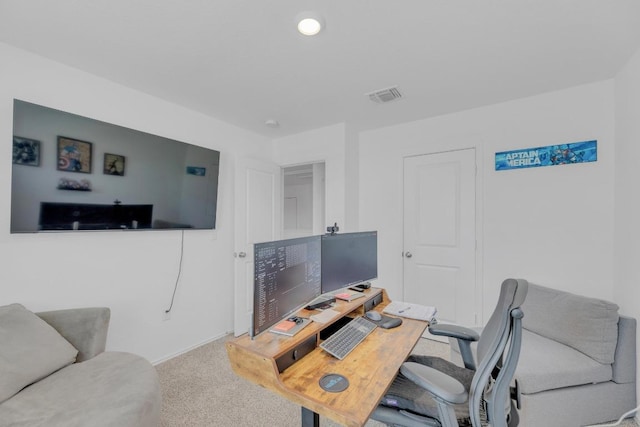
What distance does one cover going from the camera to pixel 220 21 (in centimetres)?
160

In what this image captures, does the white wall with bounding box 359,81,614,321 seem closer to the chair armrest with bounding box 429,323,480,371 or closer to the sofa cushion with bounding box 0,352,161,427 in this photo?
the chair armrest with bounding box 429,323,480,371

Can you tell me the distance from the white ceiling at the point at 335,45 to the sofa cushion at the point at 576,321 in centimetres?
178

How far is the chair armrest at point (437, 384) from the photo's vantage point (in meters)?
0.97

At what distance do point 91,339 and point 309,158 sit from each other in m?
2.72

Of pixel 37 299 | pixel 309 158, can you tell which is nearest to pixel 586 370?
pixel 309 158

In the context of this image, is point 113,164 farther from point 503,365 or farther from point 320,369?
point 503,365

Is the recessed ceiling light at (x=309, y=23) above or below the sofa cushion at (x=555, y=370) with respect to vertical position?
above

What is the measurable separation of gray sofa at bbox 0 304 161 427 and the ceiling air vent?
8.97 ft

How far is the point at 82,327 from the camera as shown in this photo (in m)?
1.84

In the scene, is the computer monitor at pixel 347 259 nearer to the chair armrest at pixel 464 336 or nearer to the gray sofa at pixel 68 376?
the chair armrest at pixel 464 336

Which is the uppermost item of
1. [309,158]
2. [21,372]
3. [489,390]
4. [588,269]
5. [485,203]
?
[309,158]

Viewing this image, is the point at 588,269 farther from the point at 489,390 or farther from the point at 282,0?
the point at 282,0

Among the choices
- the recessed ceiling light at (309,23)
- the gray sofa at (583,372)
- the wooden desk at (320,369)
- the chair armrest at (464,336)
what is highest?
the recessed ceiling light at (309,23)

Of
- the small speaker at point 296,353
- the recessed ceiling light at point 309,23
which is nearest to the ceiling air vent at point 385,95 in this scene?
the recessed ceiling light at point 309,23
